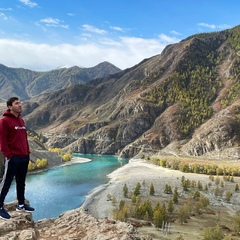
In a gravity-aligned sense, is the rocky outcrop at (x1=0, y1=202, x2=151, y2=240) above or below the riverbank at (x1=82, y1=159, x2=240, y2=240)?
above

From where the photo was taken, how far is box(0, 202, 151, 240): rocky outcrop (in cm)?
1216

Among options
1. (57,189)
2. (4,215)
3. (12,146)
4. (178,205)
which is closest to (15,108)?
(12,146)

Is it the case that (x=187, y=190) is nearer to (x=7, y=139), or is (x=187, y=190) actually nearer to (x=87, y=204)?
(x=87, y=204)

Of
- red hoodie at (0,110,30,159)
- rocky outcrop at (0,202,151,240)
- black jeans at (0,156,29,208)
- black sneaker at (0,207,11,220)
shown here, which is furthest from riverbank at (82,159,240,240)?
red hoodie at (0,110,30,159)

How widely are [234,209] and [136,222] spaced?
1173 inches

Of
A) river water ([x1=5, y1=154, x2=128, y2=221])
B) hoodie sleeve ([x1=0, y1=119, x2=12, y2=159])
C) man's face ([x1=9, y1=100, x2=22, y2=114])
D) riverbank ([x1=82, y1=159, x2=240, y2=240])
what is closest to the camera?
hoodie sleeve ([x1=0, y1=119, x2=12, y2=159])

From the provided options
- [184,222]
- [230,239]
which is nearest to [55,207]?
[184,222]

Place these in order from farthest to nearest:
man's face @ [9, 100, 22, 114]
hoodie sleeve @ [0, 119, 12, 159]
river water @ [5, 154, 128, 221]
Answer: river water @ [5, 154, 128, 221], man's face @ [9, 100, 22, 114], hoodie sleeve @ [0, 119, 12, 159]

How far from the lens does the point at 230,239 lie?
1784 inches

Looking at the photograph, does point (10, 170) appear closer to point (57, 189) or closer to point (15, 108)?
point (15, 108)

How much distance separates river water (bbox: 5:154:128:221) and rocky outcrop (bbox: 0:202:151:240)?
181 ft

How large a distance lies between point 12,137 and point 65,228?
211 inches

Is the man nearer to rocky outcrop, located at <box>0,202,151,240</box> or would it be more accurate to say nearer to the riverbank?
rocky outcrop, located at <box>0,202,151,240</box>

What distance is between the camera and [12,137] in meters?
12.6
